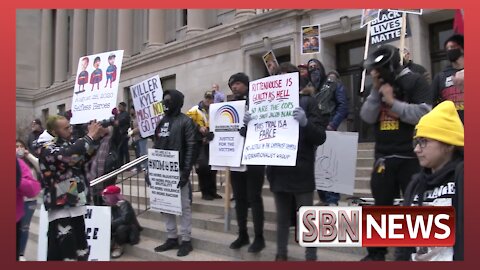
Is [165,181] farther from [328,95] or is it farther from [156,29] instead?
[156,29]

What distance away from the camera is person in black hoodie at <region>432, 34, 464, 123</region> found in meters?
4.15

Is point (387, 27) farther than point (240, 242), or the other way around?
point (387, 27)

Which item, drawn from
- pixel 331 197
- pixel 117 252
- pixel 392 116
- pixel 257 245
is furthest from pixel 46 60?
pixel 392 116

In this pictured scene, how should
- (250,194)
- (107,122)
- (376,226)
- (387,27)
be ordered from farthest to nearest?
(387,27)
(250,194)
(107,122)
(376,226)

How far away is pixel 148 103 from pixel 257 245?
3.08m

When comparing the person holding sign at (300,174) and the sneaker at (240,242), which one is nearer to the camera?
the person holding sign at (300,174)

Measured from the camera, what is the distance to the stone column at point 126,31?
17.3m

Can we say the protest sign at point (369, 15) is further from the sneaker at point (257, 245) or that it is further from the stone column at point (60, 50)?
the stone column at point (60, 50)

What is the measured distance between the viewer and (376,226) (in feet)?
11.9

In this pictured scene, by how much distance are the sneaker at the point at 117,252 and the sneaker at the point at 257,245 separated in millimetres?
2110

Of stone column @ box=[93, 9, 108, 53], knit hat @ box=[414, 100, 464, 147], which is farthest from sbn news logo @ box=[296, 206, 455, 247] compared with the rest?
stone column @ box=[93, 9, 108, 53]

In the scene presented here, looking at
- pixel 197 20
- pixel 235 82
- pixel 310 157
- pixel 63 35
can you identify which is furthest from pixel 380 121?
pixel 63 35

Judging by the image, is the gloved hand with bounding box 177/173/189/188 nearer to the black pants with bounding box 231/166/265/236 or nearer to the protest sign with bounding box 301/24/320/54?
the black pants with bounding box 231/166/265/236

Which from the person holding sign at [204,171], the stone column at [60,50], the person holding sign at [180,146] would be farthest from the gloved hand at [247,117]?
the stone column at [60,50]
